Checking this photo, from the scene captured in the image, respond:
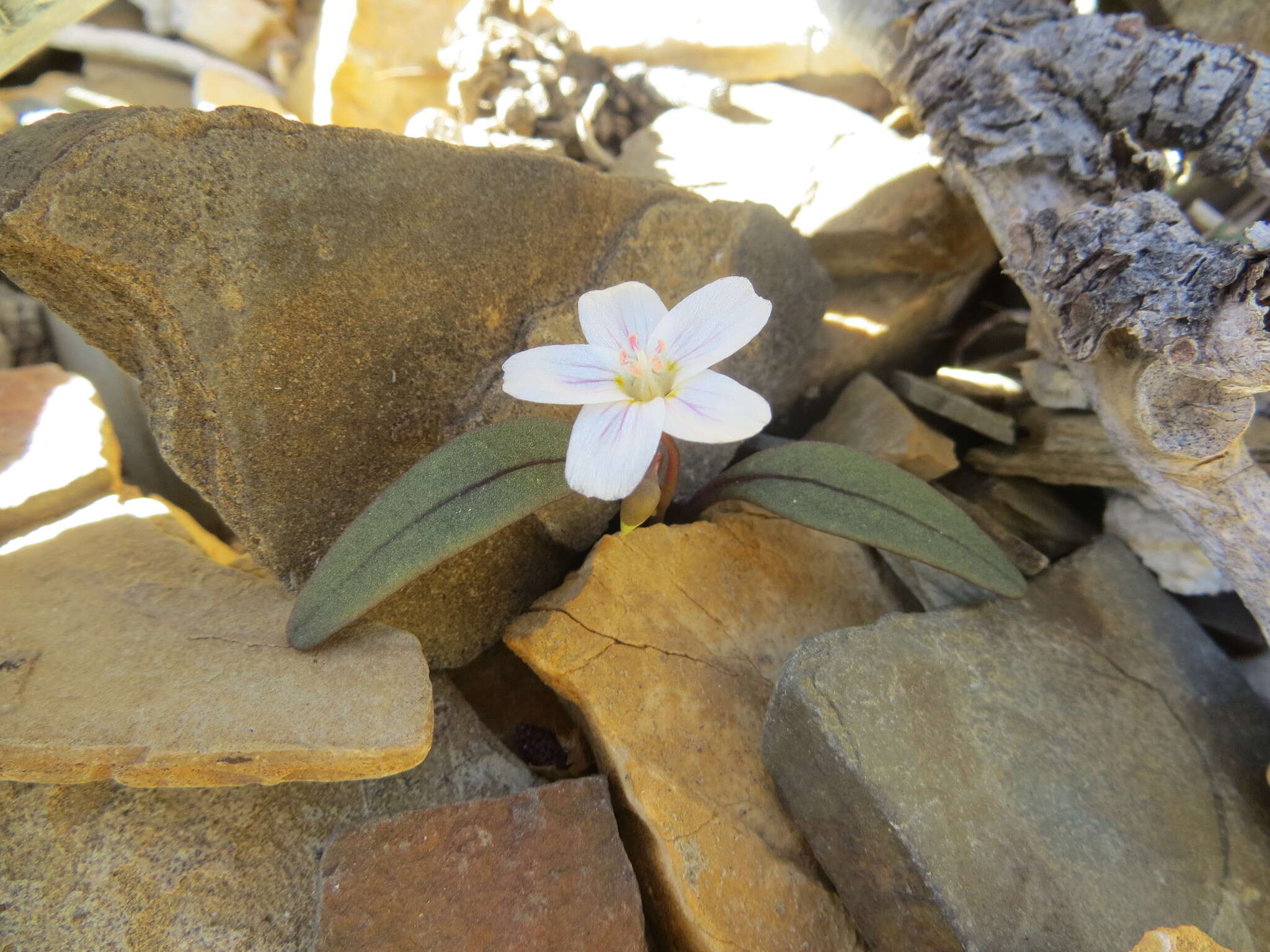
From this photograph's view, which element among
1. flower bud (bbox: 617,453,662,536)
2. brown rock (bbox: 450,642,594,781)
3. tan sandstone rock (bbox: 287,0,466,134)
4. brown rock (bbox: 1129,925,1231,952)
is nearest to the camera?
brown rock (bbox: 1129,925,1231,952)

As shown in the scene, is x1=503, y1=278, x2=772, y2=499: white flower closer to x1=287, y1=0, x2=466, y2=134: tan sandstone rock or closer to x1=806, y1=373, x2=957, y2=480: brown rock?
x1=806, y1=373, x2=957, y2=480: brown rock

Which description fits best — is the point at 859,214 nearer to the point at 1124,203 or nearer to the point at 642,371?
the point at 1124,203

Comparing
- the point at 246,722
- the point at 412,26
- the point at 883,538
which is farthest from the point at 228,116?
the point at 412,26

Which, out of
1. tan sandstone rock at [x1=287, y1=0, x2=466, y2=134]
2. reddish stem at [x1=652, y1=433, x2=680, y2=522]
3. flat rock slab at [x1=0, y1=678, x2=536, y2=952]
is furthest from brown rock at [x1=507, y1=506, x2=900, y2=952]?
tan sandstone rock at [x1=287, y1=0, x2=466, y2=134]

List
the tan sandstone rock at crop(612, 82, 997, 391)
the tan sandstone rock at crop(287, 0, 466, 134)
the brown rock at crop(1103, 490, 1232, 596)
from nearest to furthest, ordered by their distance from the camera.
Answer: the brown rock at crop(1103, 490, 1232, 596)
the tan sandstone rock at crop(612, 82, 997, 391)
the tan sandstone rock at crop(287, 0, 466, 134)

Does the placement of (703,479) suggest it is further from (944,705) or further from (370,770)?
(370,770)

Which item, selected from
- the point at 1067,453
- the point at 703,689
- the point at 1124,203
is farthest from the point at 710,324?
the point at 1067,453
